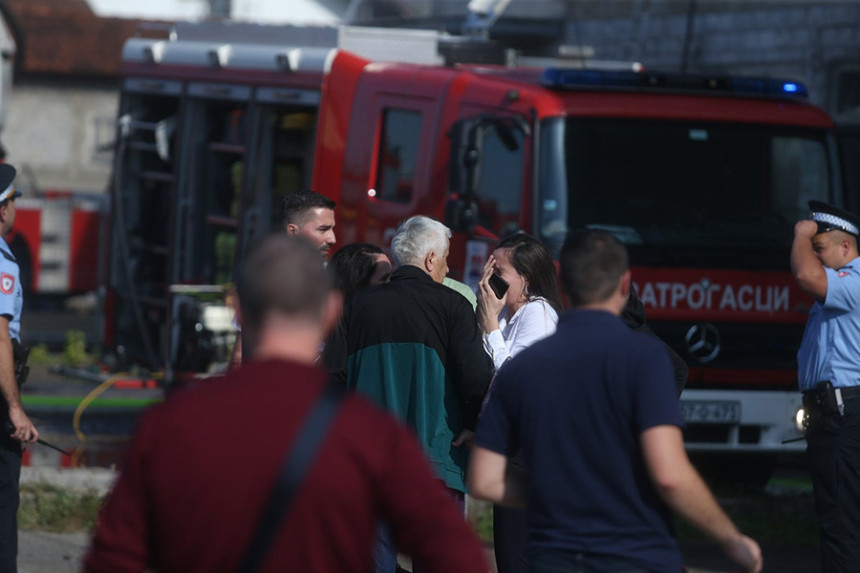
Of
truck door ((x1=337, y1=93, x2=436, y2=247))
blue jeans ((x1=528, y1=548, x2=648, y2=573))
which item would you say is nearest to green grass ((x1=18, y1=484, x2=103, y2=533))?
truck door ((x1=337, y1=93, x2=436, y2=247))

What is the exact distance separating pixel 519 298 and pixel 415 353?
537mm

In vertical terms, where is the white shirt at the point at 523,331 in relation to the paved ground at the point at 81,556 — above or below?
above

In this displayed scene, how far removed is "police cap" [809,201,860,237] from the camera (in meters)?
6.19

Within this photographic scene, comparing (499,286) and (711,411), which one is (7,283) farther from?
(711,411)

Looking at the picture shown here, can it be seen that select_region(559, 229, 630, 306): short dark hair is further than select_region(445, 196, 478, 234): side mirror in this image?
No

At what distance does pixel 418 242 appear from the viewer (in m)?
5.44

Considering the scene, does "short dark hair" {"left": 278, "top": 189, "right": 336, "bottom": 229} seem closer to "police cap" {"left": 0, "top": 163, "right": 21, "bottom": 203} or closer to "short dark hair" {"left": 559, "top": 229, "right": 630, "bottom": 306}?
"police cap" {"left": 0, "top": 163, "right": 21, "bottom": 203}

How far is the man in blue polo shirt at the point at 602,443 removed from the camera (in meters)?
3.49

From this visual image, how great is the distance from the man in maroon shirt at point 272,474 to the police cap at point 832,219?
12.5ft

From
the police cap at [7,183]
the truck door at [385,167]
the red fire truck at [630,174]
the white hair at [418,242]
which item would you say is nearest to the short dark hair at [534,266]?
the white hair at [418,242]

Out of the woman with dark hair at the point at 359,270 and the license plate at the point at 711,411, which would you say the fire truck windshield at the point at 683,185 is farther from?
the woman with dark hair at the point at 359,270

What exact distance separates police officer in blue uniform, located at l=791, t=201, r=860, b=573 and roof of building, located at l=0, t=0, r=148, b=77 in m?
33.4

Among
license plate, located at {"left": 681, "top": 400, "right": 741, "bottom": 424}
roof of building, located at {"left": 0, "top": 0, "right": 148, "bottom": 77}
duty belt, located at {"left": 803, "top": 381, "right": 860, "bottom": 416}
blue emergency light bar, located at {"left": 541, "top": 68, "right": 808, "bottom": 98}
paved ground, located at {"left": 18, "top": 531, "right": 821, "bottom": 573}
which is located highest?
roof of building, located at {"left": 0, "top": 0, "right": 148, "bottom": 77}

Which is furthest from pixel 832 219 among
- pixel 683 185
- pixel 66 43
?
pixel 66 43
